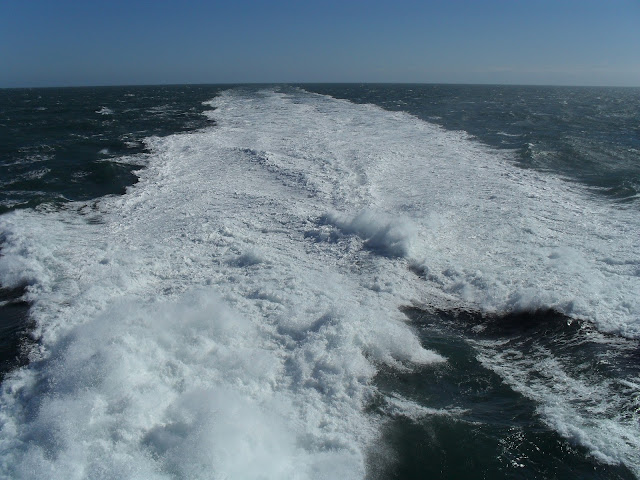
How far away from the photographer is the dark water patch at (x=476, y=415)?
4453mm

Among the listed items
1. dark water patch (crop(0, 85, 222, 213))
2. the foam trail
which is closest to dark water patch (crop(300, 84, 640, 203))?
the foam trail

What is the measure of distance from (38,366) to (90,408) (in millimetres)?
1514

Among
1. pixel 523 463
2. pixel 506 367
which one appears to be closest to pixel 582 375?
pixel 506 367

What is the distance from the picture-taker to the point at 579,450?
181 inches

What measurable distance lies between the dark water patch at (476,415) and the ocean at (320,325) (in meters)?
0.03

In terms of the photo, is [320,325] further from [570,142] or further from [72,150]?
[570,142]

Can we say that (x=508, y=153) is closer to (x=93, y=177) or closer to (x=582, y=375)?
(x=582, y=375)

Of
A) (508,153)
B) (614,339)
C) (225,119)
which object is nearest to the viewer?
(614,339)

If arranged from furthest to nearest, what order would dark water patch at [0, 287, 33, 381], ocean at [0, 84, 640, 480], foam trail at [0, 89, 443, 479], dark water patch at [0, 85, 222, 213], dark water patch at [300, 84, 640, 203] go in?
dark water patch at [300, 84, 640, 203], dark water patch at [0, 85, 222, 213], dark water patch at [0, 287, 33, 381], ocean at [0, 84, 640, 480], foam trail at [0, 89, 443, 479]

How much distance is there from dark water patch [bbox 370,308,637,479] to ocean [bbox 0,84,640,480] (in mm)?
26

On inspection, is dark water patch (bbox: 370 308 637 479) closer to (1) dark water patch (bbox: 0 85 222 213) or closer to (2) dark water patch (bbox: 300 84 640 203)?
(2) dark water patch (bbox: 300 84 640 203)

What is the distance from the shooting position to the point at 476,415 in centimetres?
514

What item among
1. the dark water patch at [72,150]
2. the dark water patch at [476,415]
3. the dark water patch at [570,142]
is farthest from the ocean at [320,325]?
the dark water patch at [570,142]

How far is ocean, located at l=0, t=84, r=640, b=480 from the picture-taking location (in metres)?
4.54
